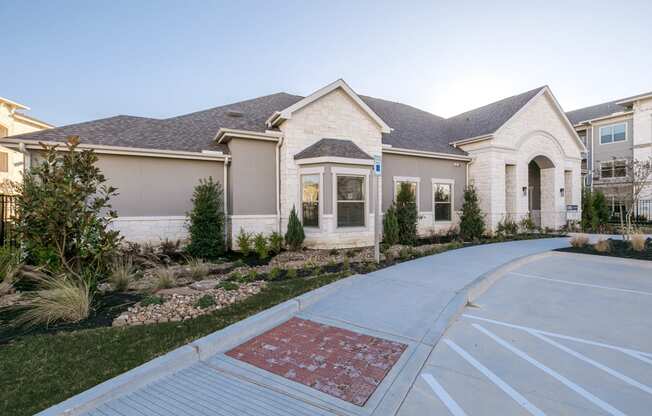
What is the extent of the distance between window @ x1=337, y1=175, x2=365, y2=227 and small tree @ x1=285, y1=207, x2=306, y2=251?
5.37ft

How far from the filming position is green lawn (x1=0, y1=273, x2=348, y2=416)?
2734 millimetres

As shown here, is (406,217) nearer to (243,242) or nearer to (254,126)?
(243,242)

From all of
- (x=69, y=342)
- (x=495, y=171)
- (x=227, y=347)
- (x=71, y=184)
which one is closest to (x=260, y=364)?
(x=227, y=347)

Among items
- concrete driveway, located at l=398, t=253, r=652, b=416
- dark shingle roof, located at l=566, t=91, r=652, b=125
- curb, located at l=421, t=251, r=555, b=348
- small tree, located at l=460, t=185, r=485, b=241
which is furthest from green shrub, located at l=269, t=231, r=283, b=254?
dark shingle roof, located at l=566, t=91, r=652, b=125

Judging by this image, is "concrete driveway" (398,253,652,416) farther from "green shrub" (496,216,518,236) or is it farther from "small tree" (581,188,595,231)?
"small tree" (581,188,595,231)

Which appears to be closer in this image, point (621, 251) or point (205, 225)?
point (621, 251)

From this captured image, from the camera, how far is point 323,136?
1257 cm

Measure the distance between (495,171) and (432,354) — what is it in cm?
1513

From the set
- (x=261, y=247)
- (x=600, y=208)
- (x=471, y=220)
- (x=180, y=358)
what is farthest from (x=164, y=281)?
(x=600, y=208)

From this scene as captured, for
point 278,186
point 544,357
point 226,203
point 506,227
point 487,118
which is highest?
point 487,118

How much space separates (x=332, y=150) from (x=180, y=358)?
31.1 feet

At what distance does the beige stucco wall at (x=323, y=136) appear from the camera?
1177cm

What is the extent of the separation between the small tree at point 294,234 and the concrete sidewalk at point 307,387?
4.74 metres

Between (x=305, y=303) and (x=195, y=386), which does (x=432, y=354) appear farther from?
(x=195, y=386)
